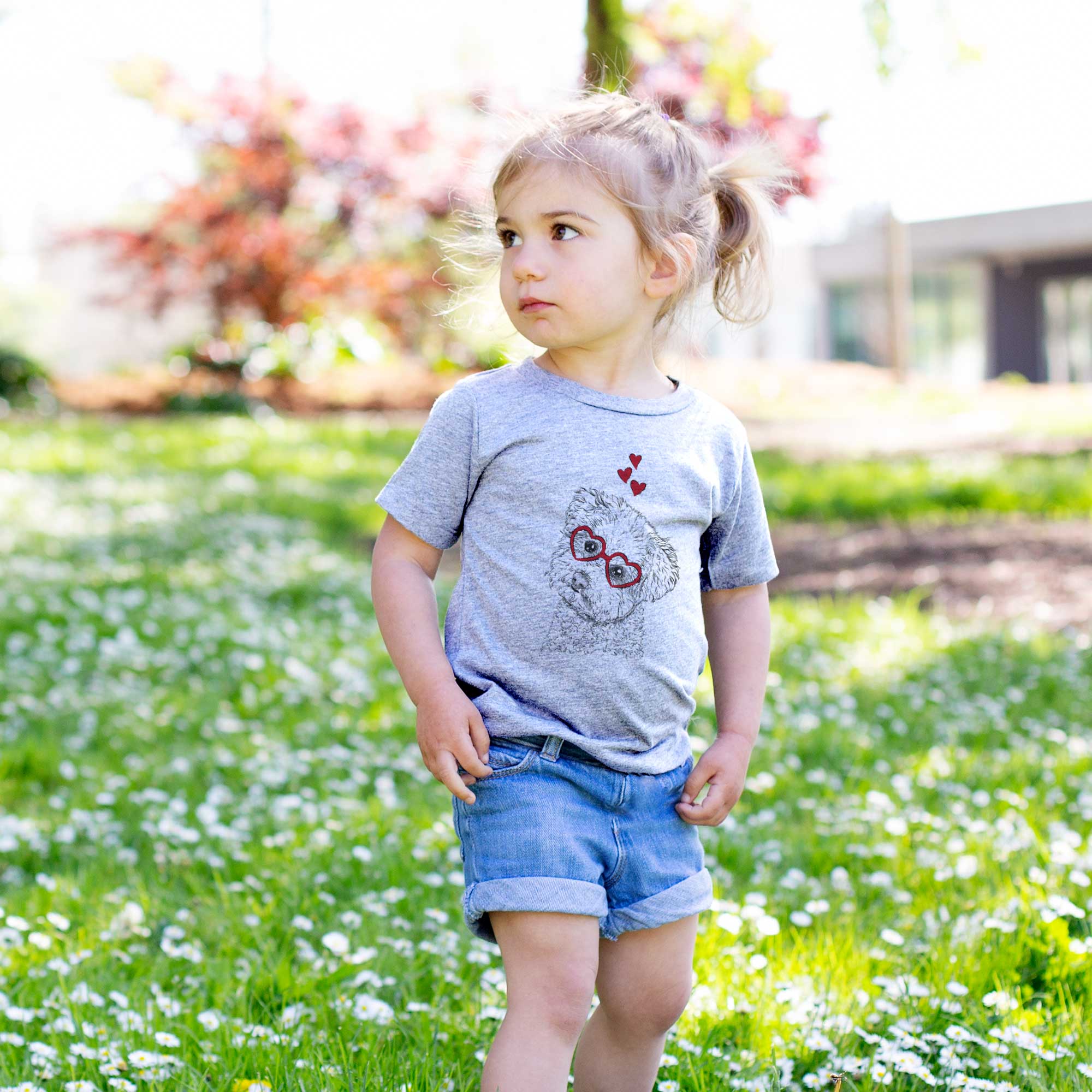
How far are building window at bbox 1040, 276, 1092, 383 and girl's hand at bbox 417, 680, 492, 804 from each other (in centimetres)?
3019

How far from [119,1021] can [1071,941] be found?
1831 millimetres

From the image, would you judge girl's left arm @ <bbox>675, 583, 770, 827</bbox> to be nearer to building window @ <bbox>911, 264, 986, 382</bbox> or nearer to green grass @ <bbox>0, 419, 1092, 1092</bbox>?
green grass @ <bbox>0, 419, 1092, 1092</bbox>

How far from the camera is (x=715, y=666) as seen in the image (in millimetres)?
2248

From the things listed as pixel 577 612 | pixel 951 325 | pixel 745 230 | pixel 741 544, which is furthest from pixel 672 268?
pixel 951 325

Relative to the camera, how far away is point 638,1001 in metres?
2.03

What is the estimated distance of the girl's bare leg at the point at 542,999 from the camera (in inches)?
73.1

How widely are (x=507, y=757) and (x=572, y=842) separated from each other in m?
0.16

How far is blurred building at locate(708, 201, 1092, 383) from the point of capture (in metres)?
29.5

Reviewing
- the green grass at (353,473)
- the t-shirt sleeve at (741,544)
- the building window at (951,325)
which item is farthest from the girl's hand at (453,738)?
the building window at (951,325)

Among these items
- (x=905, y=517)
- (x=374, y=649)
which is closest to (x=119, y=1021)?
(x=374, y=649)

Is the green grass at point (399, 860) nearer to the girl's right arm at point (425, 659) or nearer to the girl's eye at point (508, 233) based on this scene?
the girl's right arm at point (425, 659)

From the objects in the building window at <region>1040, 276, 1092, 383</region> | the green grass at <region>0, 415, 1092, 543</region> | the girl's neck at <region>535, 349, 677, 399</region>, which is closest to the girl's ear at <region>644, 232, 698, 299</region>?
the girl's neck at <region>535, 349, 677, 399</region>

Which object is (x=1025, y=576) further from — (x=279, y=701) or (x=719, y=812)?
(x=719, y=812)

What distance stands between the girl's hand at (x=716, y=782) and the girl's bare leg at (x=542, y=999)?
259 mm
